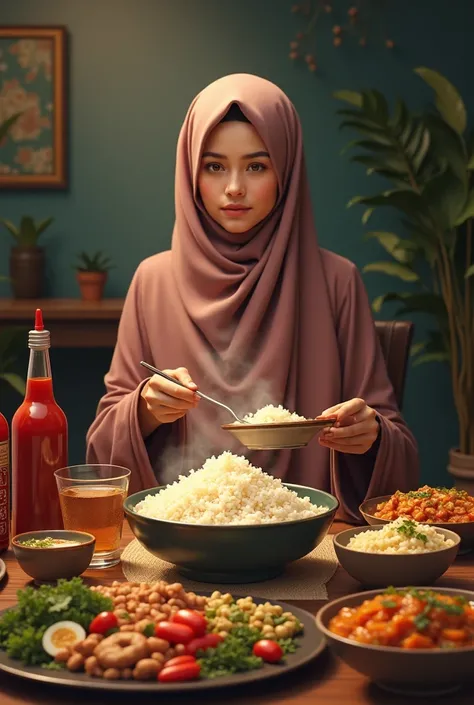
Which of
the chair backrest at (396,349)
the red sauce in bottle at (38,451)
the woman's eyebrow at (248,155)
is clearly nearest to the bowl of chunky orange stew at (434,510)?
the red sauce in bottle at (38,451)

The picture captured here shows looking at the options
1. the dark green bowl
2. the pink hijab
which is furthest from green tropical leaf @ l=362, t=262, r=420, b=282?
the dark green bowl

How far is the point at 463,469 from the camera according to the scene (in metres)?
4.26

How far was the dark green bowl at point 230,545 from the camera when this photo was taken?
1340 millimetres

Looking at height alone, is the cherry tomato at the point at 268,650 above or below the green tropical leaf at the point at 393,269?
below

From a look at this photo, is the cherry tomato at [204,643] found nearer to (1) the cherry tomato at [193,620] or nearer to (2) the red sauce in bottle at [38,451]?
(1) the cherry tomato at [193,620]

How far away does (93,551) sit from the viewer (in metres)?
1.39

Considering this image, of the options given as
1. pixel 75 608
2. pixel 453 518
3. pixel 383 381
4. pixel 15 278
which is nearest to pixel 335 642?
pixel 75 608

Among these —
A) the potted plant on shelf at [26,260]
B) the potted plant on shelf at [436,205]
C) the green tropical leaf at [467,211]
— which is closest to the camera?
the green tropical leaf at [467,211]

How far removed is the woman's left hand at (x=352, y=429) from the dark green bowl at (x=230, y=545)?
36 centimetres

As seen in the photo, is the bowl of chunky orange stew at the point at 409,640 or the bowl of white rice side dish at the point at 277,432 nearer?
the bowl of chunky orange stew at the point at 409,640

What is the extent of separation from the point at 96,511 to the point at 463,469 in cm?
302

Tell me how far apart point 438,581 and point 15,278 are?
11.1 feet

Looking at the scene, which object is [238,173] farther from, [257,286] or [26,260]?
[26,260]

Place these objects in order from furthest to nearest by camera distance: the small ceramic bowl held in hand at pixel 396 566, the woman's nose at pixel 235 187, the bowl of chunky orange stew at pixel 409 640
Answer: the woman's nose at pixel 235 187
the small ceramic bowl held in hand at pixel 396 566
the bowl of chunky orange stew at pixel 409 640
